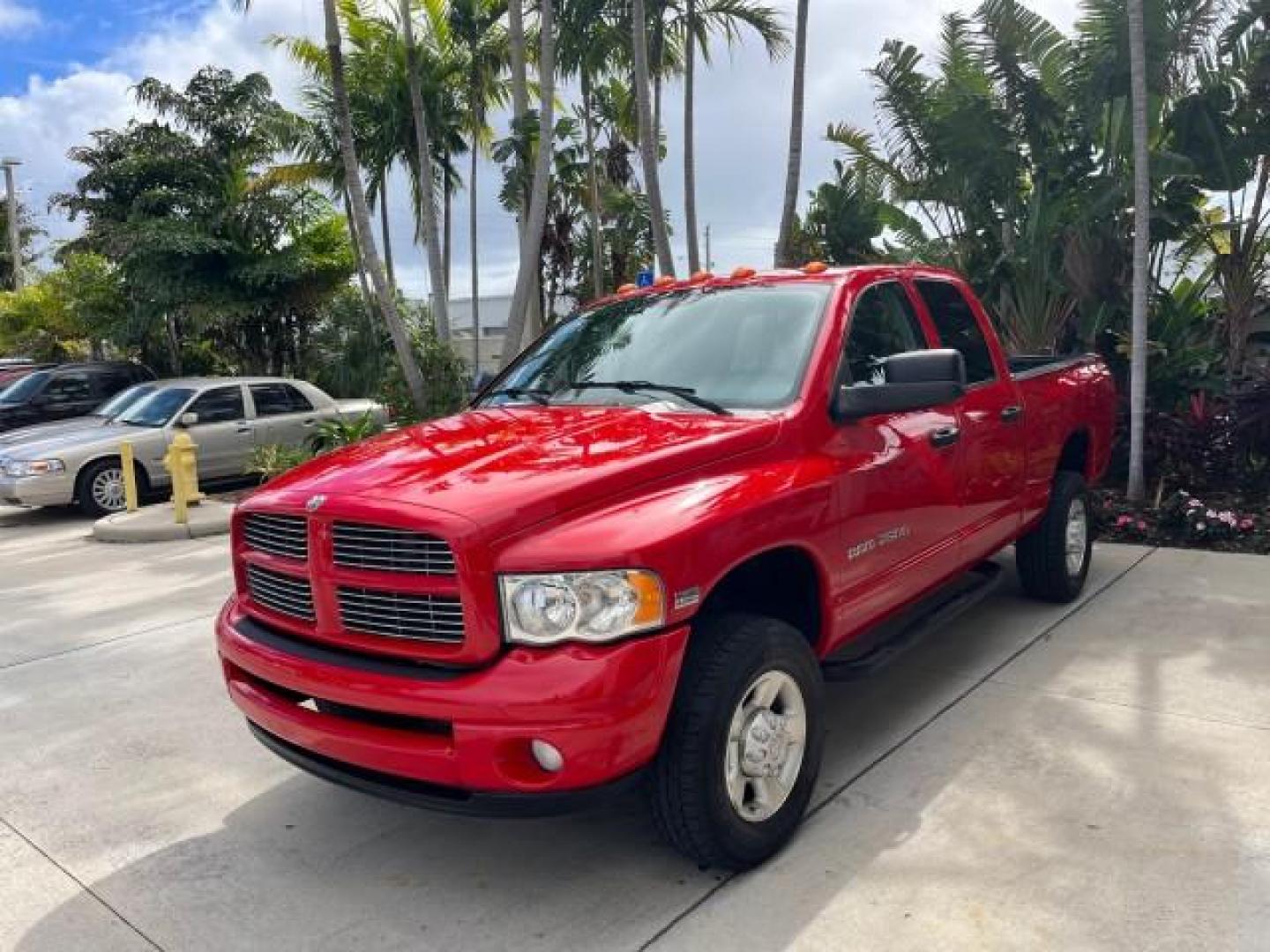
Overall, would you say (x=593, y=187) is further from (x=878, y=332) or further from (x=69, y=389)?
(x=878, y=332)

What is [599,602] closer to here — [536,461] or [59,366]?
[536,461]

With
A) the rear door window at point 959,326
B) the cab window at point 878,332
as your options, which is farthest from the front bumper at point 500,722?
the rear door window at point 959,326

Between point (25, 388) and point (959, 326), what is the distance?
1370cm

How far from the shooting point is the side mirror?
362cm

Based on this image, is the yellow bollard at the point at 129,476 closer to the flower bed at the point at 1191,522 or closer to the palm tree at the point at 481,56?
the palm tree at the point at 481,56

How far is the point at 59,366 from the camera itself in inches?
593

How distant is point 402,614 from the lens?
9.62 ft

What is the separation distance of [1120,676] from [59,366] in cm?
1503

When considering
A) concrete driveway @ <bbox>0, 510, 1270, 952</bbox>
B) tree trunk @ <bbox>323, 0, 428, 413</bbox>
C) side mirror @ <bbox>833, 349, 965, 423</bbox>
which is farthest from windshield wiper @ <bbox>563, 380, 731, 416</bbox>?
tree trunk @ <bbox>323, 0, 428, 413</bbox>

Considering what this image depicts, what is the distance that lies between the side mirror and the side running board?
2.90ft

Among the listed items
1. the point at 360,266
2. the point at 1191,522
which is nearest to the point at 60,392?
the point at 360,266

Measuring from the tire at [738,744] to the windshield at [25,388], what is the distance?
14055 millimetres

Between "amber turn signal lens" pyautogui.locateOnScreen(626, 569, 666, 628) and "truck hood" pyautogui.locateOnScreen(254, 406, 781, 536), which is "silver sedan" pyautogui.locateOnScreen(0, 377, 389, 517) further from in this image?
"amber turn signal lens" pyautogui.locateOnScreen(626, 569, 666, 628)

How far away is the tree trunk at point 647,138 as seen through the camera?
439 inches
